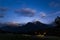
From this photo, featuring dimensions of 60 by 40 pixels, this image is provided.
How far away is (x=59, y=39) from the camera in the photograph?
97.1m

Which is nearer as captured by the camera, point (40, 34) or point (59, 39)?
point (59, 39)

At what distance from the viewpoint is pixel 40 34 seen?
143m

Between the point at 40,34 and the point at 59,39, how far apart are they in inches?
1836
